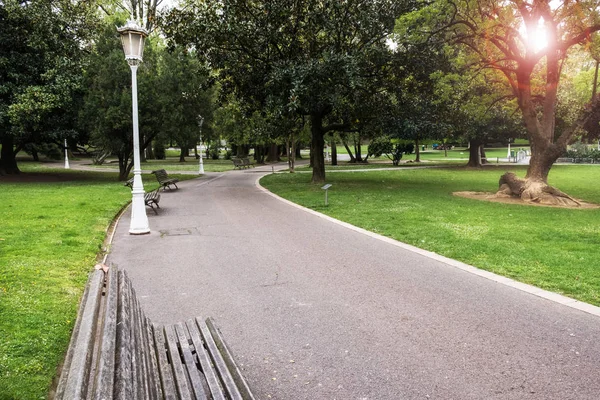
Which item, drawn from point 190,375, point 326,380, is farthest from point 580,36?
point 190,375

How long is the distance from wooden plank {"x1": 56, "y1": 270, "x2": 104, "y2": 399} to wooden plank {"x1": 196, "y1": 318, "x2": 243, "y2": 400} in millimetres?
857

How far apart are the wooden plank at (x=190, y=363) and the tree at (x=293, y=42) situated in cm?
1164

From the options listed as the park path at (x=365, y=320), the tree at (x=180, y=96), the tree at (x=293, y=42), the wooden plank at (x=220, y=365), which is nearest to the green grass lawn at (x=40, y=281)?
the park path at (x=365, y=320)

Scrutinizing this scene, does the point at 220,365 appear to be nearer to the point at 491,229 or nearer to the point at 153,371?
the point at 153,371

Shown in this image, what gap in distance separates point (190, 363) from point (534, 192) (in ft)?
47.4

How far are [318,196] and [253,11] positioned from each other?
755 centimetres

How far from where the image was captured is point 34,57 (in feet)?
72.7

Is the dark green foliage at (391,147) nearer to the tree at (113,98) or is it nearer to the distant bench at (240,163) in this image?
the distant bench at (240,163)

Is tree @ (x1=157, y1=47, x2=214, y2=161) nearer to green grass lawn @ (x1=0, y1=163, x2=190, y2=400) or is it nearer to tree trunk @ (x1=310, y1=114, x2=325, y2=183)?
tree trunk @ (x1=310, y1=114, x2=325, y2=183)

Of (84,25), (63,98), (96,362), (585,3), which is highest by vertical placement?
(84,25)

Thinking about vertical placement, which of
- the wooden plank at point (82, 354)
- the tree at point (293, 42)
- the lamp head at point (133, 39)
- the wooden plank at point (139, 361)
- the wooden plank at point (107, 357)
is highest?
the tree at point (293, 42)

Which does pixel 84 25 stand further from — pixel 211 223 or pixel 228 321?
pixel 228 321

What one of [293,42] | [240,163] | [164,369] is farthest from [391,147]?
[164,369]

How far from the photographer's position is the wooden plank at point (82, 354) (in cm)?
200
